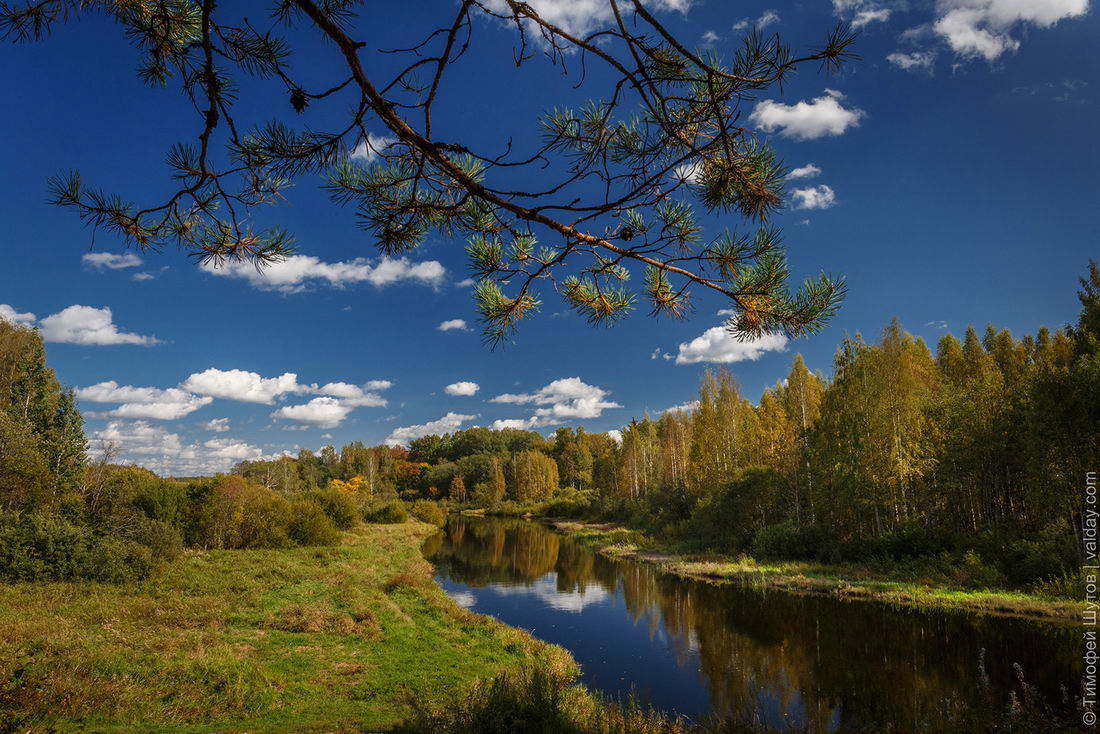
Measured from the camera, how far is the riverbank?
13301 millimetres

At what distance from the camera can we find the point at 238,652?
29.7 feet

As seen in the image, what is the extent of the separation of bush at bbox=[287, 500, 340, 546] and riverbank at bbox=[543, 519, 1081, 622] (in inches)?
592

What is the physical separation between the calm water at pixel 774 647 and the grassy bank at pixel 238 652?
2.41m

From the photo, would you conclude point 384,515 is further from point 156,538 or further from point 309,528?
point 156,538

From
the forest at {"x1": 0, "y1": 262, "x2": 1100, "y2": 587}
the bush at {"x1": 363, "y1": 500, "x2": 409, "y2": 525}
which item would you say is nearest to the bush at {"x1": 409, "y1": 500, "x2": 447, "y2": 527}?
the bush at {"x1": 363, "y1": 500, "x2": 409, "y2": 525}

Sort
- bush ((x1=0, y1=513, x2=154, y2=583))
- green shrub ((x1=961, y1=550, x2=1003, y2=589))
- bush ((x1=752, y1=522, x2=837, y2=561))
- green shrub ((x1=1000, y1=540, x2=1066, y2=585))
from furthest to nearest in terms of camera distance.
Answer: bush ((x1=752, y1=522, x2=837, y2=561))
green shrub ((x1=961, y1=550, x2=1003, y2=589))
green shrub ((x1=1000, y1=540, x2=1066, y2=585))
bush ((x1=0, y1=513, x2=154, y2=583))

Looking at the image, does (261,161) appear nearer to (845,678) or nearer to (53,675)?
(53,675)

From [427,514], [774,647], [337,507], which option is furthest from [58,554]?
[427,514]

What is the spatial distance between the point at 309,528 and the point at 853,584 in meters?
23.2

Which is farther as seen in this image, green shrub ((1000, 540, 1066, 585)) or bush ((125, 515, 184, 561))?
bush ((125, 515, 184, 561))

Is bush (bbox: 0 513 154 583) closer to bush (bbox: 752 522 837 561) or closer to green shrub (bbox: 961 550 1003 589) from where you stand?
bush (bbox: 752 522 837 561)

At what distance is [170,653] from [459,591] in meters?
12.0

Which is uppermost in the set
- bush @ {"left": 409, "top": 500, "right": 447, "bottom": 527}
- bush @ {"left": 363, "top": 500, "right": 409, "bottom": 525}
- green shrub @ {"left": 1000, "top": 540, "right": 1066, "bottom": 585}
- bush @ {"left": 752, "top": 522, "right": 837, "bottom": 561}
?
green shrub @ {"left": 1000, "top": 540, "right": 1066, "bottom": 585}

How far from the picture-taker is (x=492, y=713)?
532 centimetres
